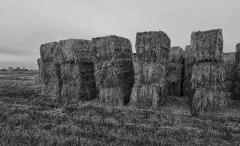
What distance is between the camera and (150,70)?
17.8 metres

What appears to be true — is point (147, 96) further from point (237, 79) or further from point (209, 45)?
point (237, 79)

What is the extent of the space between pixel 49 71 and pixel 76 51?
3.96 m

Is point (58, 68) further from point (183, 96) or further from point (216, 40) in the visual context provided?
point (216, 40)

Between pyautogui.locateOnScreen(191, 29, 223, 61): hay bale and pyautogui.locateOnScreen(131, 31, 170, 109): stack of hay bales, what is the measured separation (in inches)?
76.6

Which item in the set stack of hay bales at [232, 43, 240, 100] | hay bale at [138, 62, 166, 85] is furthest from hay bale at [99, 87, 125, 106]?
stack of hay bales at [232, 43, 240, 100]

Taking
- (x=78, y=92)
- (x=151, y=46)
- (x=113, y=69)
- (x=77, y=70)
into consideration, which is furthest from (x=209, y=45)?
(x=78, y=92)

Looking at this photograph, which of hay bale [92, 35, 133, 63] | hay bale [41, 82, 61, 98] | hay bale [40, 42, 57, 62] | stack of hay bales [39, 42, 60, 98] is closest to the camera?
hay bale [92, 35, 133, 63]

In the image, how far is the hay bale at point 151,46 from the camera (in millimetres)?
17734

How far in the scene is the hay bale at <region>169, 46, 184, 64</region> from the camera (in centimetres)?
2159

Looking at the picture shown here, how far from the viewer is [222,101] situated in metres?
16.3

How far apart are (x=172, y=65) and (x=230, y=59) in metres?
3.57

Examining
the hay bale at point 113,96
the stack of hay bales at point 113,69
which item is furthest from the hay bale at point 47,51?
the hay bale at point 113,96

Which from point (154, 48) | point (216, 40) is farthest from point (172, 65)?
point (216, 40)

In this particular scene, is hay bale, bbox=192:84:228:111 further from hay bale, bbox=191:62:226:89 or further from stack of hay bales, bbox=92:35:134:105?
stack of hay bales, bbox=92:35:134:105
